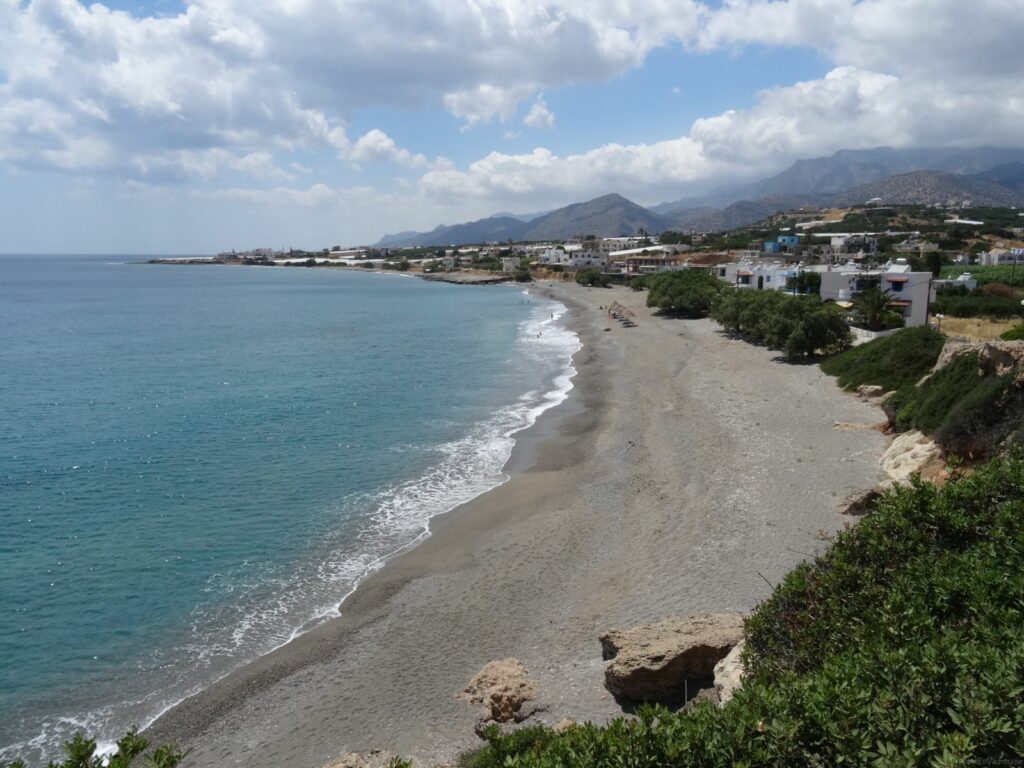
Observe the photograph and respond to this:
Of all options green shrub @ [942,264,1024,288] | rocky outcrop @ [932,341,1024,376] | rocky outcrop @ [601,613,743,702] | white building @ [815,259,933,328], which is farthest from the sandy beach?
green shrub @ [942,264,1024,288]

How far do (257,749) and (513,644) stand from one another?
445cm

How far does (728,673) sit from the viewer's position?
→ 8.62m

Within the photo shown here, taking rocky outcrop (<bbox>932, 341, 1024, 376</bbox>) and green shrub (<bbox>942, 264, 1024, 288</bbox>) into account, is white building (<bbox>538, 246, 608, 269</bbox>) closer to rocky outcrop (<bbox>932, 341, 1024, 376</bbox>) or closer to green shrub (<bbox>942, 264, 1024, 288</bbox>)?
green shrub (<bbox>942, 264, 1024, 288</bbox>)

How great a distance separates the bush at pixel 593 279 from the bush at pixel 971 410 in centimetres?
9248

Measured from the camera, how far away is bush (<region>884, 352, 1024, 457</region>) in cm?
1542

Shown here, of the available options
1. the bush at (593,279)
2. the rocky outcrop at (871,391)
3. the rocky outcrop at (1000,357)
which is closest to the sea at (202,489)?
the rocky outcrop at (871,391)

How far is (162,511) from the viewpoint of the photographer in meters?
19.6

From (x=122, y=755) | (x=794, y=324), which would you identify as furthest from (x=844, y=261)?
(x=122, y=755)

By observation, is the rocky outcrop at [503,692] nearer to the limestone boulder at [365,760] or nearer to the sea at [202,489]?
the limestone boulder at [365,760]

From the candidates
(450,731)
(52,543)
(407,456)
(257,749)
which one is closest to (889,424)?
(407,456)

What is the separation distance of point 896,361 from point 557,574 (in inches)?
831

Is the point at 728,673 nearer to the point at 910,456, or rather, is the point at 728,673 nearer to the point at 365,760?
the point at 365,760

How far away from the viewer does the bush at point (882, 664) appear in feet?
16.8

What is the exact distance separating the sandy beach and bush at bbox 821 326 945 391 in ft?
8.25
